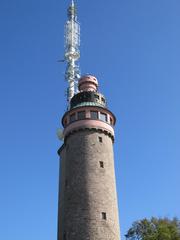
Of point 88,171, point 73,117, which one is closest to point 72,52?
point 73,117

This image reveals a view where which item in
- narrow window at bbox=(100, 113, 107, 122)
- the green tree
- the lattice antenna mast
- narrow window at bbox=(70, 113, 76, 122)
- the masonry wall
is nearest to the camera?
the masonry wall

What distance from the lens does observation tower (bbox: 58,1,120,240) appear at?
32000 millimetres

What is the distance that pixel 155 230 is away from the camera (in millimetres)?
43156

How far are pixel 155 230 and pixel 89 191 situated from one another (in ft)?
46.9

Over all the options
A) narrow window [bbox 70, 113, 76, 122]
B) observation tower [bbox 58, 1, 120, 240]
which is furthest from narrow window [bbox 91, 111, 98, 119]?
narrow window [bbox 70, 113, 76, 122]

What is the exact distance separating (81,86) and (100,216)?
1673cm

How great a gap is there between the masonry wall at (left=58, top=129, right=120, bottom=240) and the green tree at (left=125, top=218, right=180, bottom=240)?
9.54 m

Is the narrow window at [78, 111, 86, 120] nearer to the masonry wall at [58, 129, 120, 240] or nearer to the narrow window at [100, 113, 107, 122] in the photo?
the masonry wall at [58, 129, 120, 240]

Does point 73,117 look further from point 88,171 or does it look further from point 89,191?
point 89,191

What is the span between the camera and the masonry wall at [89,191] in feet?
104

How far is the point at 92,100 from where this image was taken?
132 ft

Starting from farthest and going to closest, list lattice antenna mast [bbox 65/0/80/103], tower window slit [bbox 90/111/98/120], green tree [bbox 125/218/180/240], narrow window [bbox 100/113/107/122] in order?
lattice antenna mast [bbox 65/0/80/103], green tree [bbox 125/218/180/240], narrow window [bbox 100/113/107/122], tower window slit [bbox 90/111/98/120]

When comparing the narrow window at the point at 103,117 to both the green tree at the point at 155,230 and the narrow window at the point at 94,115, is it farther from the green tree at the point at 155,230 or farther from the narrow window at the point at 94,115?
the green tree at the point at 155,230

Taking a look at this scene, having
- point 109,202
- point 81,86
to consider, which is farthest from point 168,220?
point 81,86
